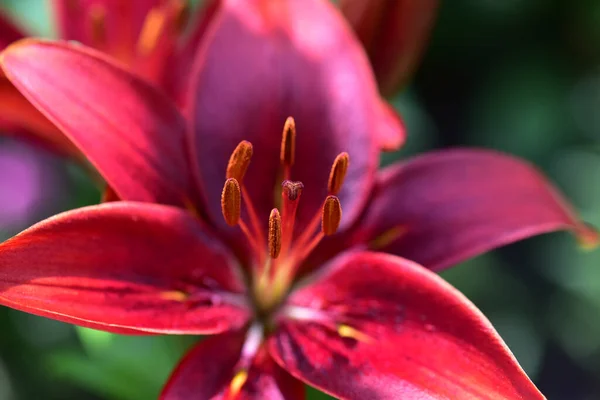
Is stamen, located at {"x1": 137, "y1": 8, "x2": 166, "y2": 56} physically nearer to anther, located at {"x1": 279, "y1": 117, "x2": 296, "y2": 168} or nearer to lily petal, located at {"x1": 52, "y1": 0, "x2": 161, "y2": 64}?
lily petal, located at {"x1": 52, "y1": 0, "x2": 161, "y2": 64}

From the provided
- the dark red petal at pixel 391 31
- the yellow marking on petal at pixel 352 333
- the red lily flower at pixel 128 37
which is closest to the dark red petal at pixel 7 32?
the red lily flower at pixel 128 37

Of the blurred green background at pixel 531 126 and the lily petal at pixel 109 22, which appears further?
the blurred green background at pixel 531 126

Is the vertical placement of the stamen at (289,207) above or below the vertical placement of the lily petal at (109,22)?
below

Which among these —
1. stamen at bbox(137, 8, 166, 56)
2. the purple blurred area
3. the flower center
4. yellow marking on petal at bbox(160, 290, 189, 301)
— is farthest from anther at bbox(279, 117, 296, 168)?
the purple blurred area

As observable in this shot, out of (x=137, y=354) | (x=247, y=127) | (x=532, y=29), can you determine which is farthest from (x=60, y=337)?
(x=532, y=29)

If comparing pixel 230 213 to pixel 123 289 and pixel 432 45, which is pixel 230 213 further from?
pixel 432 45

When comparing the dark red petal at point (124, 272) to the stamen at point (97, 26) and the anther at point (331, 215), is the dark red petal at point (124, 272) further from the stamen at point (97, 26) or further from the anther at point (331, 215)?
the stamen at point (97, 26)

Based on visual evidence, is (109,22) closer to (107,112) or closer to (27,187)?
(107,112)
